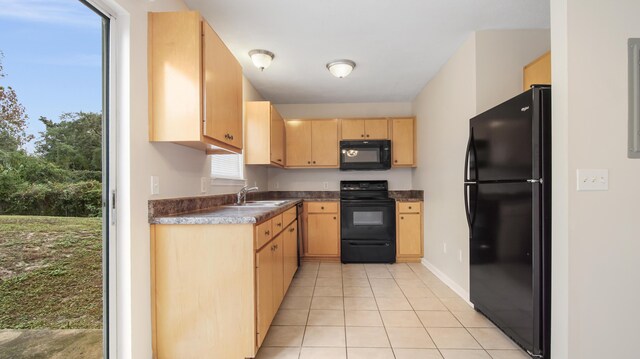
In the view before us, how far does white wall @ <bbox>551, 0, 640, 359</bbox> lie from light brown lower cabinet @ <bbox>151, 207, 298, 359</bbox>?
68.8 inches

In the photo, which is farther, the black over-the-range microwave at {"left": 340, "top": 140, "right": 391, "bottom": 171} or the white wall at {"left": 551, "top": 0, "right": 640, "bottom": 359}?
the black over-the-range microwave at {"left": 340, "top": 140, "right": 391, "bottom": 171}

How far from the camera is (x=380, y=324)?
2213 mm

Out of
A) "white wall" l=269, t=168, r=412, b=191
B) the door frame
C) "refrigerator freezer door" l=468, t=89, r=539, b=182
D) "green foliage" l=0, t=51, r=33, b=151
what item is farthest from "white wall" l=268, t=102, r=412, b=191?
"green foliage" l=0, t=51, r=33, b=151

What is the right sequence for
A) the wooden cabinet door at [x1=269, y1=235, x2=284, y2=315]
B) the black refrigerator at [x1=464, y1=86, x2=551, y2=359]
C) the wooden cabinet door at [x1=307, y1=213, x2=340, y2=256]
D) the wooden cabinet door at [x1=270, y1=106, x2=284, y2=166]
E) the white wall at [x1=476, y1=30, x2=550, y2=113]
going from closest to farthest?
the black refrigerator at [x1=464, y1=86, x2=551, y2=359], the wooden cabinet door at [x1=269, y1=235, x2=284, y2=315], the white wall at [x1=476, y1=30, x2=550, y2=113], the wooden cabinet door at [x1=270, y1=106, x2=284, y2=166], the wooden cabinet door at [x1=307, y1=213, x2=340, y2=256]

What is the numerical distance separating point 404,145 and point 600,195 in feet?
9.24

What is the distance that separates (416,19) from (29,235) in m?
2.69

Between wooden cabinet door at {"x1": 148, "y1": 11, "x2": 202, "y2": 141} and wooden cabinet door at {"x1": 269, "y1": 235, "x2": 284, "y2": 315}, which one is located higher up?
wooden cabinet door at {"x1": 148, "y1": 11, "x2": 202, "y2": 141}

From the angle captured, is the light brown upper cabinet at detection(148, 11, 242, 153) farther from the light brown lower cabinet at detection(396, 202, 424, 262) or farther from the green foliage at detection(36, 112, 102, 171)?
the light brown lower cabinet at detection(396, 202, 424, 262)

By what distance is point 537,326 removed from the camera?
5.43 ft

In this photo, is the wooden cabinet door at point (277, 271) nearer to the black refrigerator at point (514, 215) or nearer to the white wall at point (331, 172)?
the black refrigerator at point (514, 215)

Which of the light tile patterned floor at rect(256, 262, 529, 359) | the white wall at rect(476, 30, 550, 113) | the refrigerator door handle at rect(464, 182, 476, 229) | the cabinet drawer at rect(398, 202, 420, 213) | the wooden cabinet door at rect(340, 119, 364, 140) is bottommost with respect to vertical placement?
the light tile patterned floor at rect(256, 262, 529, 359)

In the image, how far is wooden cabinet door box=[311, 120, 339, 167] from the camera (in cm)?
430

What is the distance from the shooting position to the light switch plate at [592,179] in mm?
1511

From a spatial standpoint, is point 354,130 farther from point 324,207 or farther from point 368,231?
point 368,231
